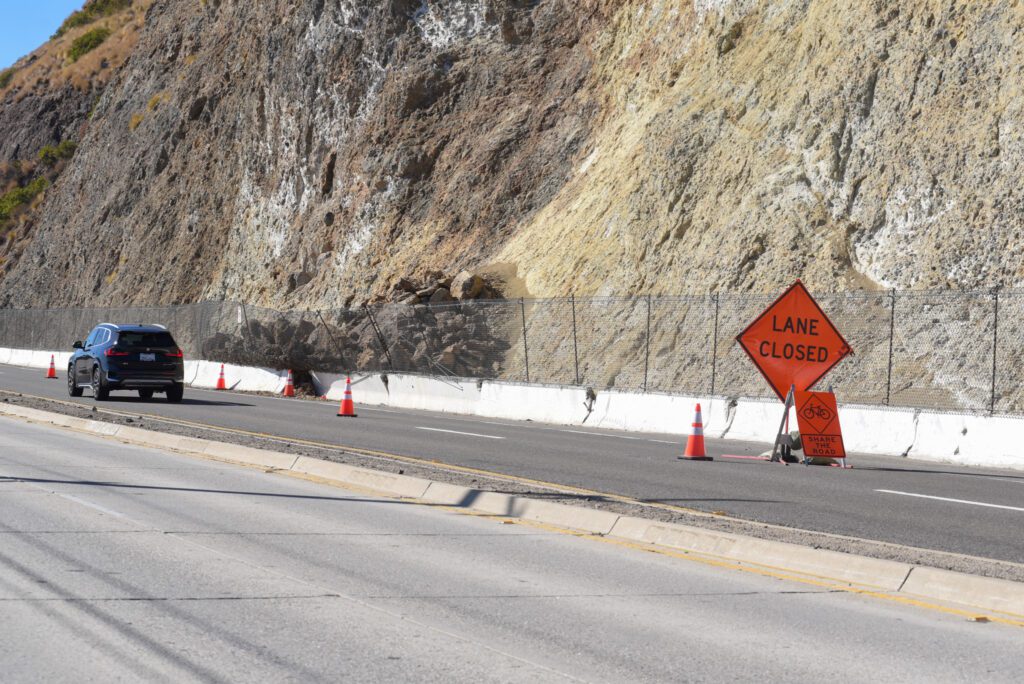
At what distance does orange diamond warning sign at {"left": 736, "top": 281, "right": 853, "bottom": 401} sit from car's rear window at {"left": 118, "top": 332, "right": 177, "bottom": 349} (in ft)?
50.8

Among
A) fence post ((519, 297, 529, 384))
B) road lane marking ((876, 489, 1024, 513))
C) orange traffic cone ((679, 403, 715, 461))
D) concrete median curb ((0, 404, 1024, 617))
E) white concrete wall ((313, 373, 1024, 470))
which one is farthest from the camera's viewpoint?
fence post ((519, 297, 529, 384))

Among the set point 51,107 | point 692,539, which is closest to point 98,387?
point 692,539

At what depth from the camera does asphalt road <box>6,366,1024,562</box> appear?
1073cm

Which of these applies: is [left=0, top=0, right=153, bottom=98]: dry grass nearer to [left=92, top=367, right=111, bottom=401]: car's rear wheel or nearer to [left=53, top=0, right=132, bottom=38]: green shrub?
[left=53, top=0, right=132, bottom=38]: green shrub

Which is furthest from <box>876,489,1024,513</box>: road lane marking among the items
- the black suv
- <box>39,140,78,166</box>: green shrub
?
<box>39,140,78,166</box>: green shrub

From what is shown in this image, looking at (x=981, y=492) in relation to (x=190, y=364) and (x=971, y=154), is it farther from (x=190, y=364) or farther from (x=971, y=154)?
(x=190, y=364)

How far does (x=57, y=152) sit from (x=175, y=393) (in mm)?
60846

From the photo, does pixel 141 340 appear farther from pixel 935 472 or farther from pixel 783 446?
pixel 935 472

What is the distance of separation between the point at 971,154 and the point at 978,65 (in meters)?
2.36

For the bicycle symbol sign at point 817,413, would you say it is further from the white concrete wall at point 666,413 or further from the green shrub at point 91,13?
the green shrub at point 91,13

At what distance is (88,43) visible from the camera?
88.1 meters

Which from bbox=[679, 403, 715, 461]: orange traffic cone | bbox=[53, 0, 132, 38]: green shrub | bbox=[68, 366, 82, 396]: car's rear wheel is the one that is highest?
bbox=[53, 0, 132, 38]: green shrub

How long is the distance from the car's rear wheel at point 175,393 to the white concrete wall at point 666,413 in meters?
5.64

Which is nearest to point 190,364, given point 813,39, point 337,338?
point 337,338
